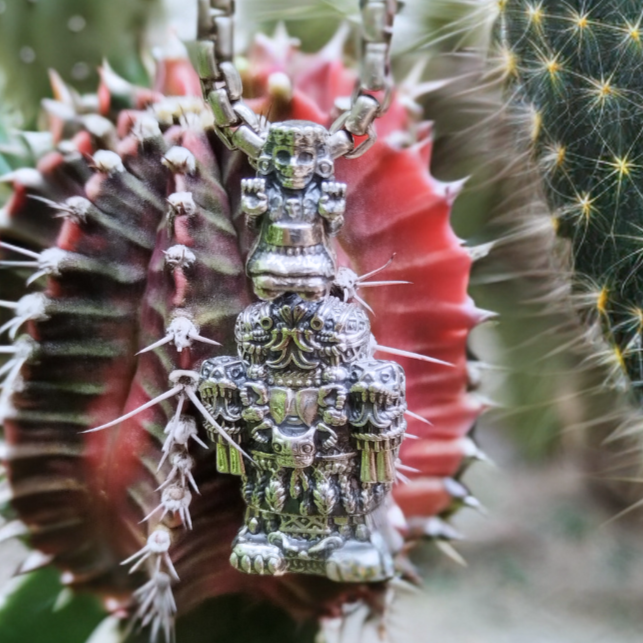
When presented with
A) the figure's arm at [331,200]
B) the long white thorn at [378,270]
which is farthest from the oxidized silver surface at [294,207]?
the long white thorn at [378,270]

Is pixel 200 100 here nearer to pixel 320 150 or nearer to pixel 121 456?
pixel 320 150

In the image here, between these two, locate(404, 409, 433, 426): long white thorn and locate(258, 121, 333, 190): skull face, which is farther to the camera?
locate(404, 409, 433, 426): long white thorn

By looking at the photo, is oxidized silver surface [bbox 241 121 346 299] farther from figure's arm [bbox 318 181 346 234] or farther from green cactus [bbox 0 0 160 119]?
green cactus [bbox 0 0 160 119]

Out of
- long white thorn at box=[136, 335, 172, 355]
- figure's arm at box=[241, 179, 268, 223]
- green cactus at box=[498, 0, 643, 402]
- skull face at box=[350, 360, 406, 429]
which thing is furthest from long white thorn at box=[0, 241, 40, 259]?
green cactus at box=[498, 0, 643, 402]

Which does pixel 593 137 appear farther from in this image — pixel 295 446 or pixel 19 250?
pixel 19 250

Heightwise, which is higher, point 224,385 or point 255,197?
point 255,197

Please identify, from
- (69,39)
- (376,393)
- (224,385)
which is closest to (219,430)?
(224,385)

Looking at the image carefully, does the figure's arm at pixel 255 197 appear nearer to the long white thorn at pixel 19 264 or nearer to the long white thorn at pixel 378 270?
the long white thorn at pixel 378 270
